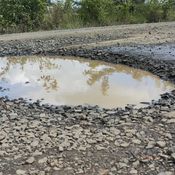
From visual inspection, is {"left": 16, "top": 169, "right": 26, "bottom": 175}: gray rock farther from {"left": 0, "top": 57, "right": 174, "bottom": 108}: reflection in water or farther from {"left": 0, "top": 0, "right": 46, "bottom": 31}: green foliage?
{"left": 0, "top": 0, "right": 46, "bottom": 31}: green foliage

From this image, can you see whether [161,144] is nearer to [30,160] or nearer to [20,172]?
[30,160]

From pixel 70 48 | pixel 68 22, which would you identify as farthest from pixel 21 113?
pixel 68 22

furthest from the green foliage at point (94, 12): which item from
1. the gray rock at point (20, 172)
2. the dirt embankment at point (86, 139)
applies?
the gray rock at point (20, 172)

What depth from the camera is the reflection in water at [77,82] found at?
33.0 ft

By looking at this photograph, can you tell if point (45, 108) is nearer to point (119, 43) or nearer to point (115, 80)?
point (115, 80)

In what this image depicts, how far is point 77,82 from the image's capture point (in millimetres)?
12070

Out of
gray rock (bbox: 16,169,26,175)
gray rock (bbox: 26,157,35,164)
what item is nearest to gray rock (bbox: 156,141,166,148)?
gray rock (bbox: 26,157,35,164)

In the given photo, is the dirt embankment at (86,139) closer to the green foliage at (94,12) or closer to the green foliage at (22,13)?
the green foliage at (22,13)

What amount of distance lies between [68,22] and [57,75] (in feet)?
55.5

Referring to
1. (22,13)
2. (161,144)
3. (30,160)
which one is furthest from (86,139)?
(22,13)

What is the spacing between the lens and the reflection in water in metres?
10.1

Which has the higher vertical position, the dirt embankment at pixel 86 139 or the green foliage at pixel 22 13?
the green foliage at pixel 22 13

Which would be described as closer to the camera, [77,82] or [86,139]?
[86,139]

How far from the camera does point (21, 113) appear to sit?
827 centimetres
